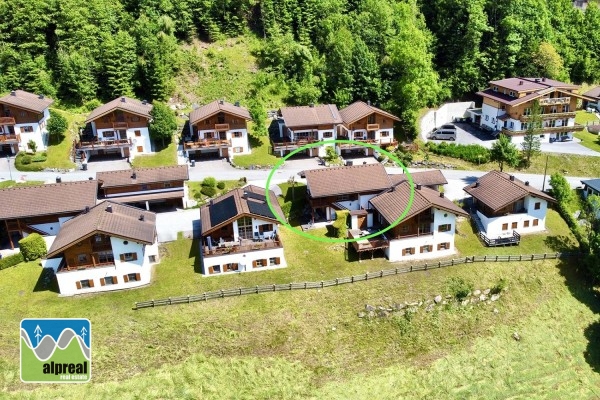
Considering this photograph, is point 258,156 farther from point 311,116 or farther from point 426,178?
point 426,178

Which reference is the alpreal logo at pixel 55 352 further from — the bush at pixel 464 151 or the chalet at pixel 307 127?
the bush at pixel 464 151

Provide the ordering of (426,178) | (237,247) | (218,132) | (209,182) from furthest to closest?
(218,132) < (209,182) < (426,178) < (237,247)

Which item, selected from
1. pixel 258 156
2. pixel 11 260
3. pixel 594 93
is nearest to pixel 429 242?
pixel 258 156

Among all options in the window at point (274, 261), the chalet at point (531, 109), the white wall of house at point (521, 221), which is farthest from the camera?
the chalet at point (531, 109)

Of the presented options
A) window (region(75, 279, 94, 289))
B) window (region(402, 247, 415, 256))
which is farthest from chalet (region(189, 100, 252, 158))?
window (region(402, 247, 415, 256))

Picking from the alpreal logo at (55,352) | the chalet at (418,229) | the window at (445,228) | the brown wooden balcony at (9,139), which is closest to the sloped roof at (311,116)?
the chalet at (418,229)

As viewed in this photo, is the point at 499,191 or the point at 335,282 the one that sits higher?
the point at 499,191
